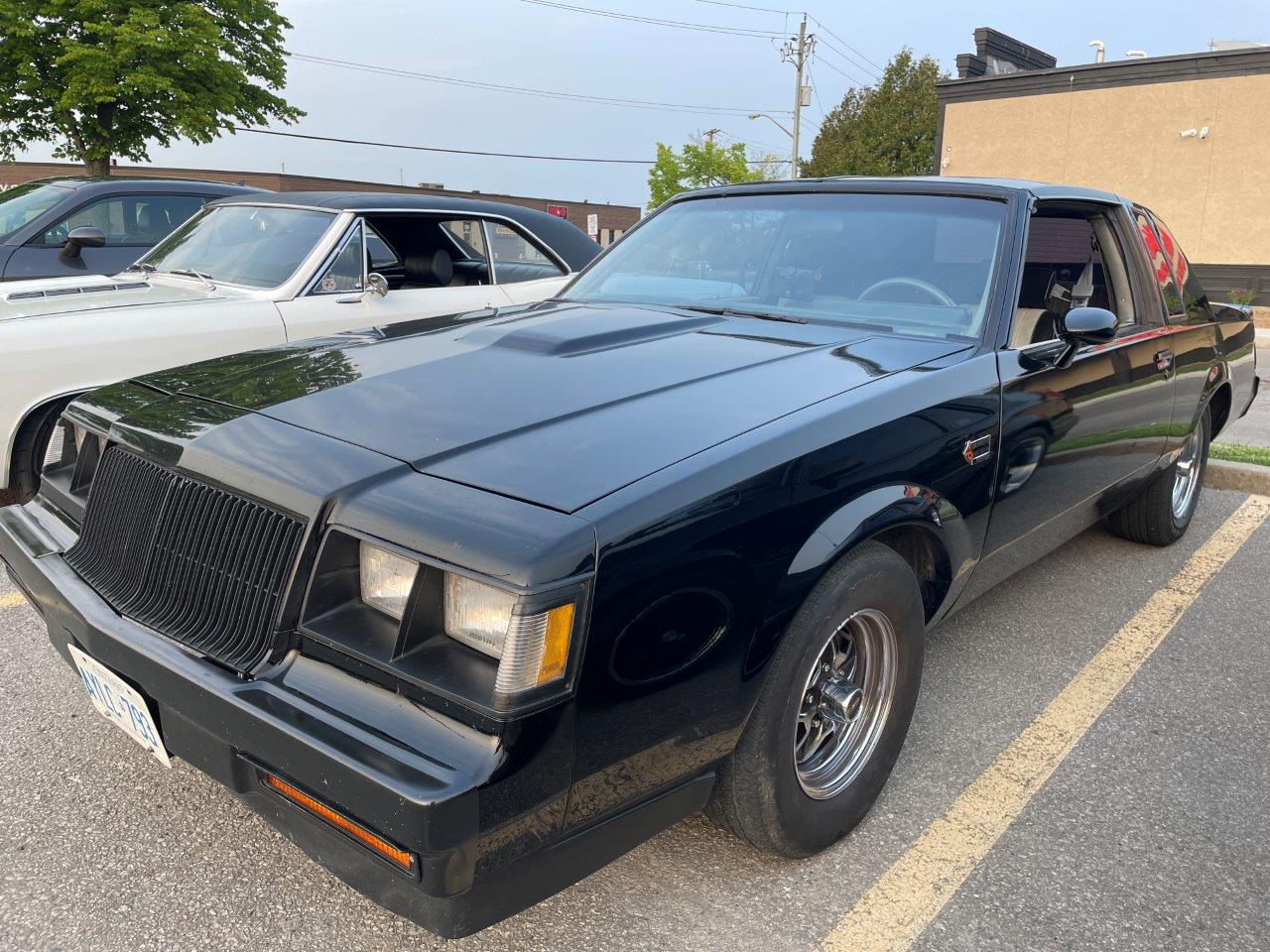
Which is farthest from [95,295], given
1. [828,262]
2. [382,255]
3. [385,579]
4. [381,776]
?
[381,776]

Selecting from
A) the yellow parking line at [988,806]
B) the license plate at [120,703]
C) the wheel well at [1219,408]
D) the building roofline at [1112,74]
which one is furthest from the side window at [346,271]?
the building roofline at [1112,74]

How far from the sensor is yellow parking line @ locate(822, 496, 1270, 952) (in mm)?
2113

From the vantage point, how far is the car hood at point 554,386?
1894 mm

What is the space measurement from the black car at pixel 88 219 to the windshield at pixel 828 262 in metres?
3.92

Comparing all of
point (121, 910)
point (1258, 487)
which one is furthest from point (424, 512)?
point (1258, 487)

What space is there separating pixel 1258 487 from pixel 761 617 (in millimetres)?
Result: 4972

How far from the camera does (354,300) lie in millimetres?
5070

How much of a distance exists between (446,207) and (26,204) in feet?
11.2

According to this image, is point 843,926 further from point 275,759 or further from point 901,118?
point 901,118

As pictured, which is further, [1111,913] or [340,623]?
[1111,913]

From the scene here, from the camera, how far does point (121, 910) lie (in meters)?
2.06

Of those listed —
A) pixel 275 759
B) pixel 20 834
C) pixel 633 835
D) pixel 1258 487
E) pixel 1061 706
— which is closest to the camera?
pixel 275 759

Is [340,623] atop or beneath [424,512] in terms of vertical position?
beneath

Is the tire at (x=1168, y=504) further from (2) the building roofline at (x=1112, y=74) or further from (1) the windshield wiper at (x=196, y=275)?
(2) the building roofline at (x=1112, y=74)
